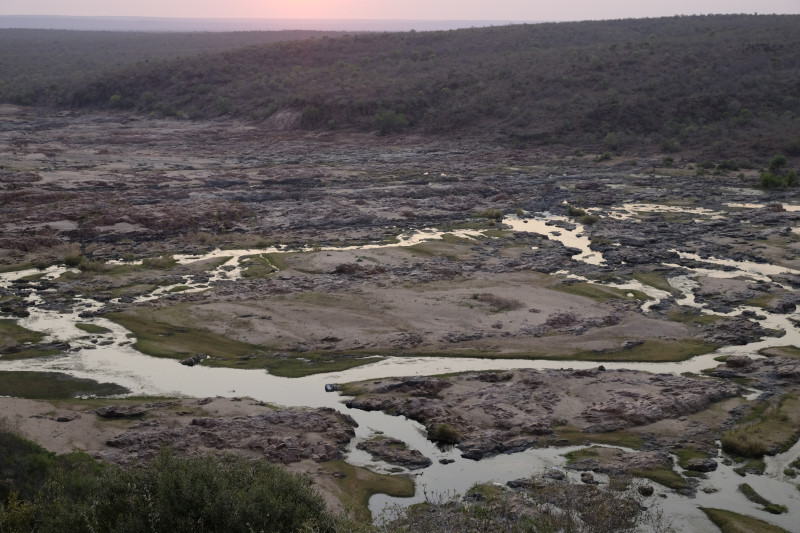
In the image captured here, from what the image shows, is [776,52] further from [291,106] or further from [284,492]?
[284,492]

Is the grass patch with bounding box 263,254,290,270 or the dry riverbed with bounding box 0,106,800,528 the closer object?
the dry riverbed with bounding box 0,106,800,528

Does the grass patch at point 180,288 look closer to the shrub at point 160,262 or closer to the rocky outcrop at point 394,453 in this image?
the shrub at point 160,262

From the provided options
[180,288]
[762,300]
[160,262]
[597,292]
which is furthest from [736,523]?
[160,262]

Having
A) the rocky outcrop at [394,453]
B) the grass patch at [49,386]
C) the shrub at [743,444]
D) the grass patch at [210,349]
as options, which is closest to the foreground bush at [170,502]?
the rocky outcrop at [394,453]

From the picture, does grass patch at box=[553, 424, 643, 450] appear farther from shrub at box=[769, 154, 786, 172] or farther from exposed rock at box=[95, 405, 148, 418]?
shrub at box=[769, 154, 786, 172]

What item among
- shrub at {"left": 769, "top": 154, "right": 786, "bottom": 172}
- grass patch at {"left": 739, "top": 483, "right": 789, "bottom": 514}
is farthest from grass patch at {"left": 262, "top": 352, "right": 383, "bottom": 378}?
shrub at {"left": 769, "top": 154, "right": 786, "bottom": 172}
